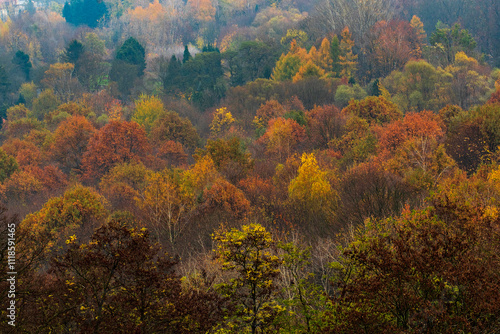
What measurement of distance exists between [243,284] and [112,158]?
5363 cm

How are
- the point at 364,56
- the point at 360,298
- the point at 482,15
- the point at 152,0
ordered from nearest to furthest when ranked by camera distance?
the point at 360,298
the point at 364,56
the point at 482,15
the point at 152,0

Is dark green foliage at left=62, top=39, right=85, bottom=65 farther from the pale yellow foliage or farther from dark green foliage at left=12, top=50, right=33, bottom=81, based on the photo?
the pale yellow foliage

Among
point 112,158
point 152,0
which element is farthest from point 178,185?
point 152,0

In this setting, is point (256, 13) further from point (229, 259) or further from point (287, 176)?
point (229, 259)

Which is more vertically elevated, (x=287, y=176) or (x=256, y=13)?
(x=256, y=13)

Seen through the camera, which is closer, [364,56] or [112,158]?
[112,158]

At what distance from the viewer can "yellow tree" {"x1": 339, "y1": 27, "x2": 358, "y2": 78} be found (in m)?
87.5

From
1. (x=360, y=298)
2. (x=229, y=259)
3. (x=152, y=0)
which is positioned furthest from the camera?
(x=152, y=0)

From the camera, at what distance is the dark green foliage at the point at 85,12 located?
478 ft

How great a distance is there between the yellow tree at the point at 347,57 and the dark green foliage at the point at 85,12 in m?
82.3

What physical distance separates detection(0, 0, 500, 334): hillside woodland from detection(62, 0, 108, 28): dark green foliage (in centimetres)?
63

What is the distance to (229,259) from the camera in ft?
39.3

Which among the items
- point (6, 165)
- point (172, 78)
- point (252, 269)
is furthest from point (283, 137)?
point (252, 269)

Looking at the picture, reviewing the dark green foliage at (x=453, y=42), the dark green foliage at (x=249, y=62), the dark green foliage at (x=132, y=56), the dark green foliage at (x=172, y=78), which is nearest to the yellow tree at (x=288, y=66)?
the dark green foliage at (x=249, y=62)
